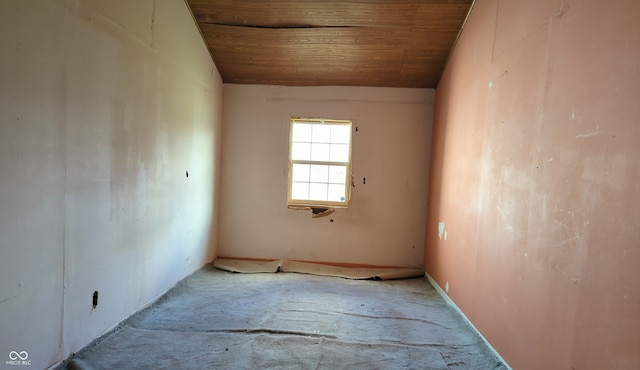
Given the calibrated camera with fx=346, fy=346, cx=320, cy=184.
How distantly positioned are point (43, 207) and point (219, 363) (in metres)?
1.40

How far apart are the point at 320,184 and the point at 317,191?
0.37ft

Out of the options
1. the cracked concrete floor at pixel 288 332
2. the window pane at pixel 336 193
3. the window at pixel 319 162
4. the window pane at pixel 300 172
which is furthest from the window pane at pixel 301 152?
the cracked concrete floor at pixel 288 332

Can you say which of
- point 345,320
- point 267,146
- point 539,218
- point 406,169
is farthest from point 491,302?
point 267,146

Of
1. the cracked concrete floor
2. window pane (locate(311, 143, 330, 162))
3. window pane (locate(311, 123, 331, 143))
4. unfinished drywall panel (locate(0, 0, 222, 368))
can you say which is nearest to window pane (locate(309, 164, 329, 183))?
window pane (locate(311, 143, 330, 162))

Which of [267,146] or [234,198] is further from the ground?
[267,146]

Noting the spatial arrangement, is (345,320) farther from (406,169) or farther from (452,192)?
(406,169)

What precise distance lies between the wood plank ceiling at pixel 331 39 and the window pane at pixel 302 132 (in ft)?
1.92

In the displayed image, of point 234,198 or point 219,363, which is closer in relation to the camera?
point 219,363

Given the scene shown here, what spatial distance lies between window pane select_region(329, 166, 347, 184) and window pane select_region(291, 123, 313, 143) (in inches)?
21.9

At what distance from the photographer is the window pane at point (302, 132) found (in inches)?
197

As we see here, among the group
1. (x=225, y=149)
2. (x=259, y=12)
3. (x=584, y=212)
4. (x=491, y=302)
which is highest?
(x=259, y=12)

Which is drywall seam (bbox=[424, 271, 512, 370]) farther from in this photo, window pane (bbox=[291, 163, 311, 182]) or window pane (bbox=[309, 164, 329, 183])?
window pane (bbox=[291, 163, 311, 182])

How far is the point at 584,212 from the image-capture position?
161 centimetres

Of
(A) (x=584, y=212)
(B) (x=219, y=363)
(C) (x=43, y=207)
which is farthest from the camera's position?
(B) (x=219, y=363)
